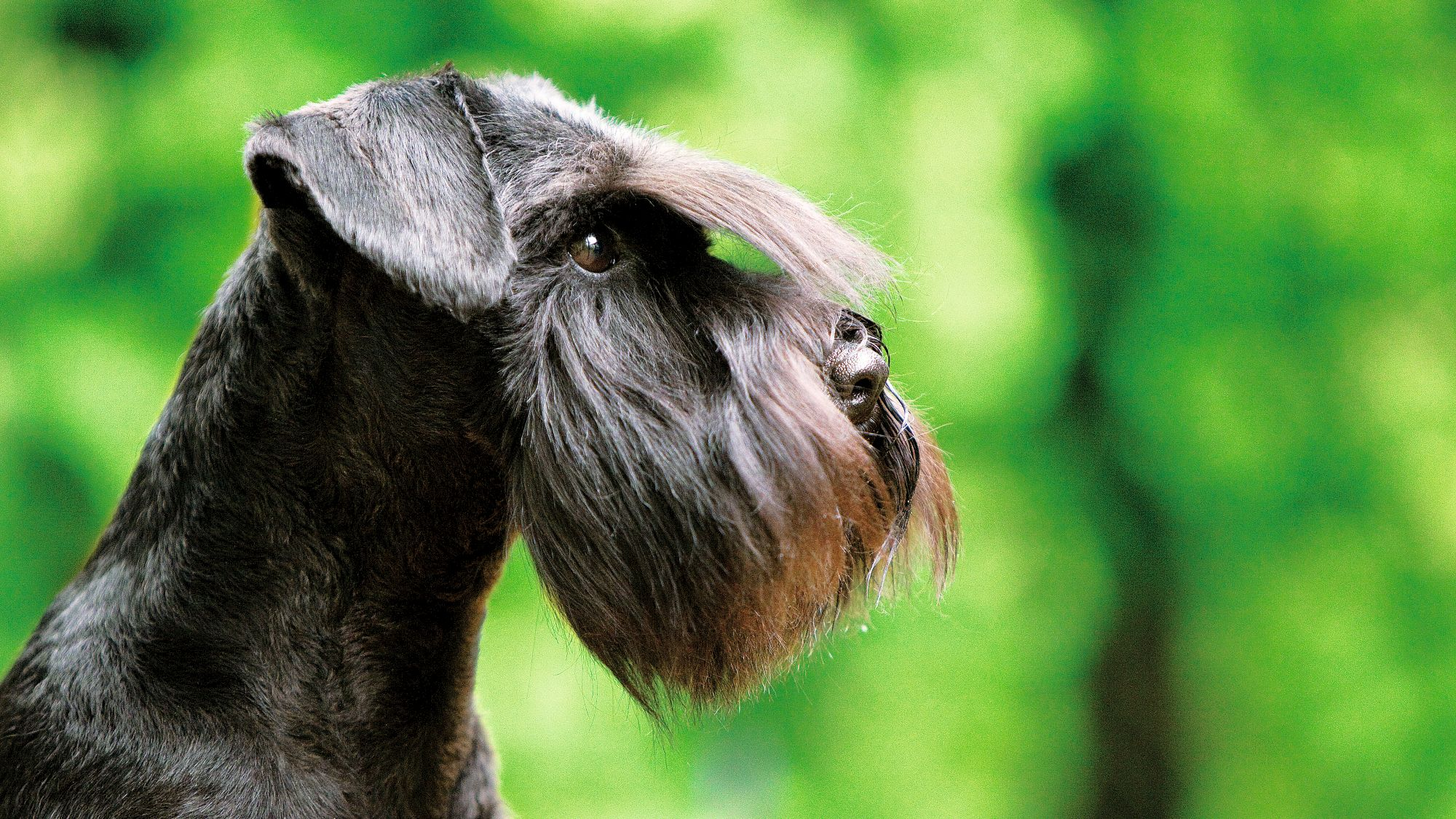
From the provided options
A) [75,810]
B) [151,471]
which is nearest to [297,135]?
[151,471]

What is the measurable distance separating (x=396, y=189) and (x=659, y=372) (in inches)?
20.6

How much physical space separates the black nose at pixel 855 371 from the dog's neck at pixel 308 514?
24.7 inches

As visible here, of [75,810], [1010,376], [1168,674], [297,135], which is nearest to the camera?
[297,135]

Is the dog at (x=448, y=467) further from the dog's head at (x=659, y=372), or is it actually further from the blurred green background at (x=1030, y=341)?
the blurred green background at (x=1030, y=341)

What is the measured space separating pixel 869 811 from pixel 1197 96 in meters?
3.28

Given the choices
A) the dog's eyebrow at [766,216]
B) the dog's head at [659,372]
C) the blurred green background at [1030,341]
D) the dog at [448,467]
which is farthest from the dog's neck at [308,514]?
the blurred green background at [1030,341]

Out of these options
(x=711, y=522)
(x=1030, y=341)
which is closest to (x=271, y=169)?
(x=711, y=522)

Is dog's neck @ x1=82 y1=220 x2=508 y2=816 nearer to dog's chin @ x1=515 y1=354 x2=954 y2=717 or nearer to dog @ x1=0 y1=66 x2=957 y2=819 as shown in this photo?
dog @ x1=0 y1=66 x2=957 y2=819

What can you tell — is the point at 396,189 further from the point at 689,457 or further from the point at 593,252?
the point at 689,457

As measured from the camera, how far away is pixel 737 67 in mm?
4238

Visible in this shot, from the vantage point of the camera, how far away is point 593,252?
1.97m

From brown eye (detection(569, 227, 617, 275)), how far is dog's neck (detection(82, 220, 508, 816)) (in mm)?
251

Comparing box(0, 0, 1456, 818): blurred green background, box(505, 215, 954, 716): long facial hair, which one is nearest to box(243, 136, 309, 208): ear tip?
box(505, 215, 954, 716): long facial hair

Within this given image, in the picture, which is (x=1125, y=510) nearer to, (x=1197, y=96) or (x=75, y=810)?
(x=1197, y=96)
